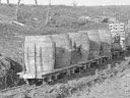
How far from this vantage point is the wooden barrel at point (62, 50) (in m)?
8.98

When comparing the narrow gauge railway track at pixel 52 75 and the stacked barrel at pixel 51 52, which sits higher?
the stacked barrel at pixel 51 52

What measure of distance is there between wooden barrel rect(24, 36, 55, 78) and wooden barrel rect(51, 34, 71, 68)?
0.45m

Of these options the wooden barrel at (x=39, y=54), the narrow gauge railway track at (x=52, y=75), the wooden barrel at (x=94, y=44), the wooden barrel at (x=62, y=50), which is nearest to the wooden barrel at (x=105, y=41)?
the wooden barrel at (x=94, y=44)

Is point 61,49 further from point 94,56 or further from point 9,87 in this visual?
point 94,56

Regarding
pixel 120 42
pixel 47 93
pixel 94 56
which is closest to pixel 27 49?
pixel 47 93

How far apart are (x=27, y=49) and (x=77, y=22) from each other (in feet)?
62.3

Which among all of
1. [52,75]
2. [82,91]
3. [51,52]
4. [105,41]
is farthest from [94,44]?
[82,91]

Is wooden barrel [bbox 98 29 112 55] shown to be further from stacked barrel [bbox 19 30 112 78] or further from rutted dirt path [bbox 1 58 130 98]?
rutted dirt path [bbox 1 58 130 98]

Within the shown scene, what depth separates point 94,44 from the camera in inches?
465

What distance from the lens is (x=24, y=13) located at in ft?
84.9

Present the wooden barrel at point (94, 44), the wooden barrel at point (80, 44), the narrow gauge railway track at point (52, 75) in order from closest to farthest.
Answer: the narrow gauge railway track at point (52, 75), the wooden barrel at point (80, 44), the wooden barrel at point (94, 44)

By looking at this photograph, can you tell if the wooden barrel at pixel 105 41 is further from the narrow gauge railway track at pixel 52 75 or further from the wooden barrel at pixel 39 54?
the wooden barrel at pixel 39 54

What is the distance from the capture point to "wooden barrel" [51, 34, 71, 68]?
8.98 meters

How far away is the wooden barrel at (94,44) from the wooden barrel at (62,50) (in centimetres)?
237
